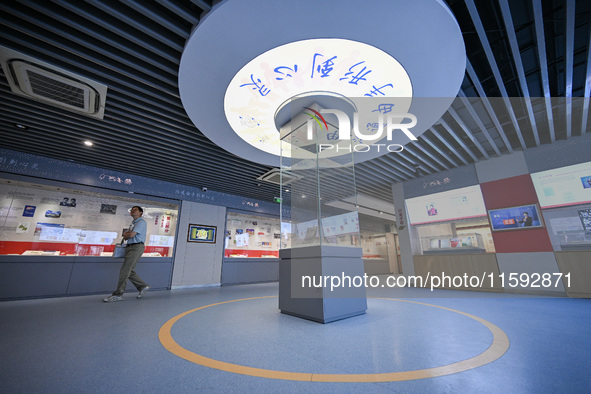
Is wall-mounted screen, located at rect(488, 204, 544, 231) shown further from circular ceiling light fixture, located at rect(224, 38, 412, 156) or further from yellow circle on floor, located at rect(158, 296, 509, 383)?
yellow circle on floor, located at rect(158, 296, 509, 383)

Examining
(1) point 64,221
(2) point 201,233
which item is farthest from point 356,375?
(1) point 64,221

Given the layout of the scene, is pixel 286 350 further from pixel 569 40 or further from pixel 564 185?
pixel 564 185

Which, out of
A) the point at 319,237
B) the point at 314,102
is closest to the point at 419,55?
the point at 314,102

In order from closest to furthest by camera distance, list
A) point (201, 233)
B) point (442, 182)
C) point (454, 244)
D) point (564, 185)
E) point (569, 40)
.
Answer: point (569, 40)
point (564, 185)
point (454, 244)
point (442, 182)
point (201, 233)

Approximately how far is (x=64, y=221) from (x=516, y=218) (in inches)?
436

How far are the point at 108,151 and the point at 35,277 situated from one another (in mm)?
3095

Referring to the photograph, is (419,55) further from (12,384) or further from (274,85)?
(12,384)

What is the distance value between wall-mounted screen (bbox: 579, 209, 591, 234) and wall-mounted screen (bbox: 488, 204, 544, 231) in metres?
0.59

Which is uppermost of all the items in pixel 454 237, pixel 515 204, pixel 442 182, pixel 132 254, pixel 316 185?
pixel 442 182

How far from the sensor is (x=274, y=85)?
3.36m

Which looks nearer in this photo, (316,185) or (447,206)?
(316,185)

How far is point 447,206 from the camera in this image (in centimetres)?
641

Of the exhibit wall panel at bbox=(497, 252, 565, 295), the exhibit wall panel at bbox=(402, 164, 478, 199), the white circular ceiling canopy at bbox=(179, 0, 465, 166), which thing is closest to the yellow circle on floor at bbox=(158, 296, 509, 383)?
the white circular ceiling canopy at bbox=(179, 0, 465, 166)

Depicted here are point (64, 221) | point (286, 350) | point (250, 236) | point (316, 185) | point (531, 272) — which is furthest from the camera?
point (250, 236)
